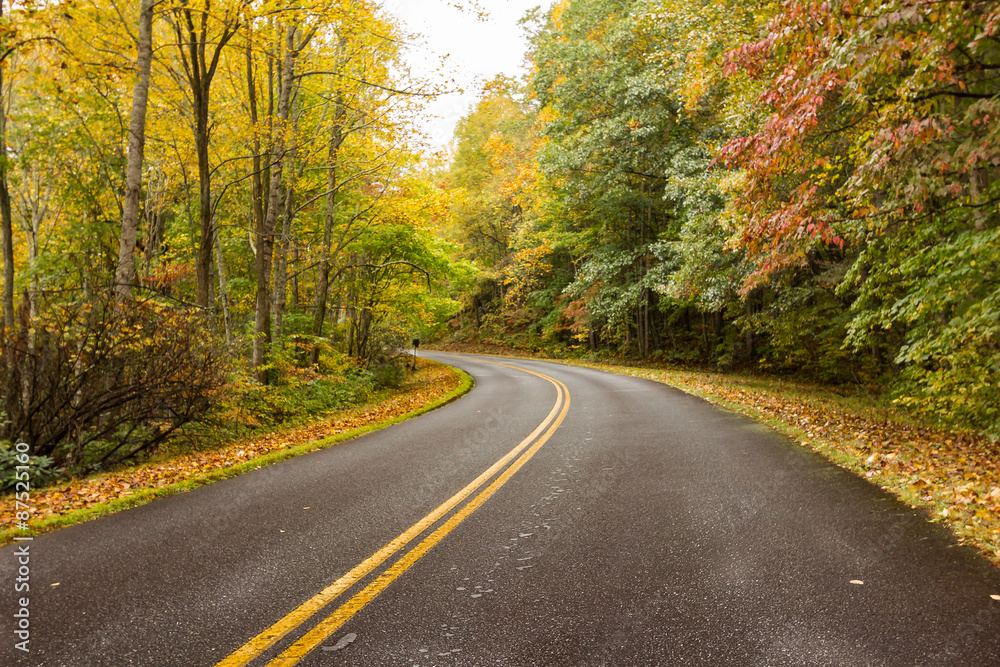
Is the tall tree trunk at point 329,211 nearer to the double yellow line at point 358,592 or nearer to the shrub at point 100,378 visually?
the shrub at point 100,378

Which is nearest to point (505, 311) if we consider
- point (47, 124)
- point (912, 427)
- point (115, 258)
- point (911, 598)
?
point (115, 258)

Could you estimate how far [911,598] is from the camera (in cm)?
318

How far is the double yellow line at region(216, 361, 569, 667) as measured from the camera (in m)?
2.73

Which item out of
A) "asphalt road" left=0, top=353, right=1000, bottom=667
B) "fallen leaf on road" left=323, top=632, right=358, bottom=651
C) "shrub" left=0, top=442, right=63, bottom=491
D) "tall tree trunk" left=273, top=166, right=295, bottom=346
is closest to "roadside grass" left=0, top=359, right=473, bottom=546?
"shrub" left=0, top=442, right=63, bottom=491

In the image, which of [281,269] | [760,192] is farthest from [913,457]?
[281,269]

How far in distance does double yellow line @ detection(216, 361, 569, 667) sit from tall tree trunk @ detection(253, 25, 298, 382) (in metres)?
8.49

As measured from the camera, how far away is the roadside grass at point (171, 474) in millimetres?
5288

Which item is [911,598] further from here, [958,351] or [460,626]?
[958,351]

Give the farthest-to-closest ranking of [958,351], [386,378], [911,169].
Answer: [386,378], [958,351], [911,169]

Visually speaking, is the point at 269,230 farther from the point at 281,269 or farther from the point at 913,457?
the point at 913,457

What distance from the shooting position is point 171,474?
22.7ft

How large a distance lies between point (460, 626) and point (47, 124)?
18.0 m

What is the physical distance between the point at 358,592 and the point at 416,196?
1604 centimetres

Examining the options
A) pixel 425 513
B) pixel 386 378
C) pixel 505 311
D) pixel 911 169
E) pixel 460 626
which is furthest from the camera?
pixel 505 311
